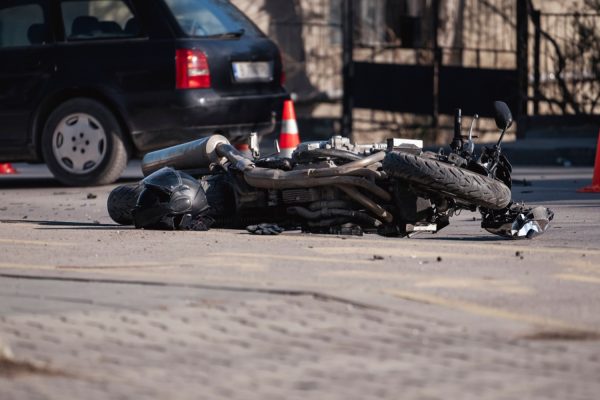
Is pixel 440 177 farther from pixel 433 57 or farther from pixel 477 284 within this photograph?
pixel 433 57

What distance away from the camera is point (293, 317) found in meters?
5.79

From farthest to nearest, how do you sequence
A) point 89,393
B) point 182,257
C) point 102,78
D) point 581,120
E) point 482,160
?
point 581,120 → point 102,78 → point 482,160 → point 182,257 → point 89,393

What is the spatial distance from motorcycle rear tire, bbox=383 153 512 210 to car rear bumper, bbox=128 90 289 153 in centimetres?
536

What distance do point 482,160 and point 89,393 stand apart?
4.95 meters

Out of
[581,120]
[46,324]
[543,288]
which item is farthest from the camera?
[581,120]

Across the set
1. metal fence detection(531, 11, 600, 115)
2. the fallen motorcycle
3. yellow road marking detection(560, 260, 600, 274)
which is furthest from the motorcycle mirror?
metal fence detection(531, 11, 600, 115)

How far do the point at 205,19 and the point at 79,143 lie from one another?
1.57 meters

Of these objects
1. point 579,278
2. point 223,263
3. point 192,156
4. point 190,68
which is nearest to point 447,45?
point 190,68

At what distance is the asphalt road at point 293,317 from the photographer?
4.78 meters

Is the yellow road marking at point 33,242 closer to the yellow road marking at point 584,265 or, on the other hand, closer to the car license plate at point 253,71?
the yellow road marking at point 584,265

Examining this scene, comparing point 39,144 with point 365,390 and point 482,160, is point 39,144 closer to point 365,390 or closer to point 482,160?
point 482,160

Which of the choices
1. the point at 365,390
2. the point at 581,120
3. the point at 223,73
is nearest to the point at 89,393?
the point at 365,390

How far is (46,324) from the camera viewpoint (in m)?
5.71

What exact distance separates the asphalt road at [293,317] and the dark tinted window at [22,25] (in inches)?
222
